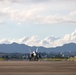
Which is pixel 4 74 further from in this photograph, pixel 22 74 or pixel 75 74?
pixel 75 74

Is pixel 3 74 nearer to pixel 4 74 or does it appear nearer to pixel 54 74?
pixel 4 74

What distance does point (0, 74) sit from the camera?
53.6m

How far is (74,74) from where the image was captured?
5419 cm

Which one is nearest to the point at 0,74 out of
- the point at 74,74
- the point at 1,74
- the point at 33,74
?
the point at 1,74

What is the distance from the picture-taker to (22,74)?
179ft

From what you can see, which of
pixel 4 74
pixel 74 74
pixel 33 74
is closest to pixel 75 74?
pixel 74 74

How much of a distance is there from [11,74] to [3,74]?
1.36 m

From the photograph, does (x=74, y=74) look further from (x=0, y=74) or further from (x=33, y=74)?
(x=0, y=74)

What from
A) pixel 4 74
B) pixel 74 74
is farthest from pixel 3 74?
pixel 74 74

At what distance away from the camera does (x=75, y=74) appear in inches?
2127

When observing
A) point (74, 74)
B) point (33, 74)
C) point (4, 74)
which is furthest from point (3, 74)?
point (74, 74)

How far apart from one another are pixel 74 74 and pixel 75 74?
202 mm

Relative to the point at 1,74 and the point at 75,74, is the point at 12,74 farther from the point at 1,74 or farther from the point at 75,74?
the point at 75,74

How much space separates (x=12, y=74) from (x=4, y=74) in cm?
142
